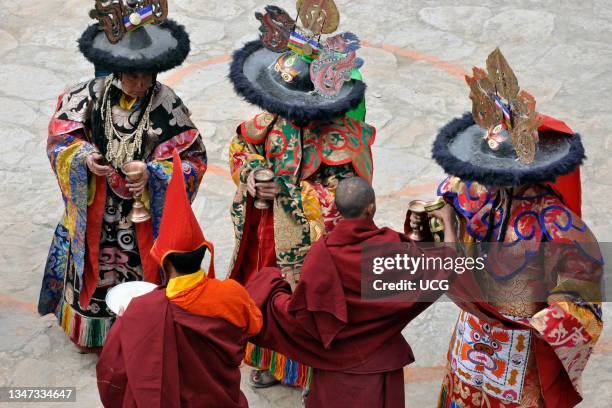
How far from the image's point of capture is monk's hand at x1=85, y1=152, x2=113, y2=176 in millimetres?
6324

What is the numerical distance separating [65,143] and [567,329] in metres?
3.29

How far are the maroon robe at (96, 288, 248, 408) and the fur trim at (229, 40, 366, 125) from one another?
56.3 inches

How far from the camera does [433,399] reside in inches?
269

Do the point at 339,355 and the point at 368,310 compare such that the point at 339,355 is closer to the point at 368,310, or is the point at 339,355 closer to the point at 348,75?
the point at 368,310

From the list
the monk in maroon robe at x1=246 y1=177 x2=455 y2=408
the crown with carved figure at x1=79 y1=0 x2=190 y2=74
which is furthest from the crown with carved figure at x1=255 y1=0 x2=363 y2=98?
the monk in maroon robe at x1=246 y1=177 x2=455 y2=408

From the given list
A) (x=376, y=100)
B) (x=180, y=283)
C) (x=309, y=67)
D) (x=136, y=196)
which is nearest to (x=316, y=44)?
(x=309, y=67)

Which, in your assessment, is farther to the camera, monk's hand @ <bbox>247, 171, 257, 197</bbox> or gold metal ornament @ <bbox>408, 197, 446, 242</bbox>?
monk's hand @ <bbox>247, 171, 257, 197</bbox>

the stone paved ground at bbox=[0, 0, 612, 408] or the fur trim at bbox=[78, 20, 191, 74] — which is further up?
the fur trim at bbox=[78, 20, 191, 74]

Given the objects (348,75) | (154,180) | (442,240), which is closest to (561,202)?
(442,240)

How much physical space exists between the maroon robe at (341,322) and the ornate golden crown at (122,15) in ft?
5.84

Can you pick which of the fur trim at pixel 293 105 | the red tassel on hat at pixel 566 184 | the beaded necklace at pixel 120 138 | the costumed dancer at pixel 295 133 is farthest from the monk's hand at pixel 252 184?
the red tassel on hat at pixel 566 184

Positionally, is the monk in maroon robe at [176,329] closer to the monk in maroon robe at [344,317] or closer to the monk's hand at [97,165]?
the monk in maroon robe at [344,317]

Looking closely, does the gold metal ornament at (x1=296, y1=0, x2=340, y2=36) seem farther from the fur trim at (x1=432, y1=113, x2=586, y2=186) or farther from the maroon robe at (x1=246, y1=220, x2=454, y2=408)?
the maroon robe at (x1=246, y1=220, x2=454, y2=408)

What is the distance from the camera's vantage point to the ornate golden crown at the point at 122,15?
620 cm
